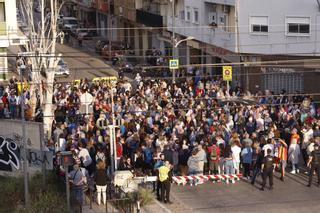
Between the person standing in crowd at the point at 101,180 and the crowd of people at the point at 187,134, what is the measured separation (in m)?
0.03

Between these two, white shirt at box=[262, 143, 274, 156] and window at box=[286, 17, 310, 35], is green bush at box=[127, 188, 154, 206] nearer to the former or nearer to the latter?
white shirt at box=[262, 143, 274, 156]

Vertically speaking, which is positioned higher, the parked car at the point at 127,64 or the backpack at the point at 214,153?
the parked car at the point at 127,64

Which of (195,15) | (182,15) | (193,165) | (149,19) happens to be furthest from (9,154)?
(149,19)

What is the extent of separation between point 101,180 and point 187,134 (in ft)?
18.3

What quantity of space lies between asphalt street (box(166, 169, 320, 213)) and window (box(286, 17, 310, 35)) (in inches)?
580

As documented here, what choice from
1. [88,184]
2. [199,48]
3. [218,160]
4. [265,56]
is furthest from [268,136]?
[199,48]

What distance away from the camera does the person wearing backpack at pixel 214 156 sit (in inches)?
880

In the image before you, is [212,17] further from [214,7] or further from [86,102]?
[86,102]

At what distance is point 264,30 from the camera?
37.2 m

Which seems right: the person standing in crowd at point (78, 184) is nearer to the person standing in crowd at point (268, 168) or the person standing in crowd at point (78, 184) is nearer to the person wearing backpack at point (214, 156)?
the person wearing backpack at point (214, 156)

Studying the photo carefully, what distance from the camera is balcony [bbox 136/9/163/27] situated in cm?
5278

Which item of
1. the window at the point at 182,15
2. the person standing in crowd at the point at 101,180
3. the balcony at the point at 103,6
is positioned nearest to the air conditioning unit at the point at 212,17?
the window at the point at 182,15

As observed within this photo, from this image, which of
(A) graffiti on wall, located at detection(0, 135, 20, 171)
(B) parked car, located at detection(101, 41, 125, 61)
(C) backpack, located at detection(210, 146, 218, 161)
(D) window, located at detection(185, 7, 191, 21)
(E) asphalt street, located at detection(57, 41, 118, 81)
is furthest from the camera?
(B) parked car, located at detection(101, 41, 125, 61)

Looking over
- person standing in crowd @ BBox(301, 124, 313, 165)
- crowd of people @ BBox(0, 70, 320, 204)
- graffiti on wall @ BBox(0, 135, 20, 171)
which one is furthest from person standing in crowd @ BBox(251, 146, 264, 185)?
graffiti on wall @ BBox(0, 135, 20, 171)
